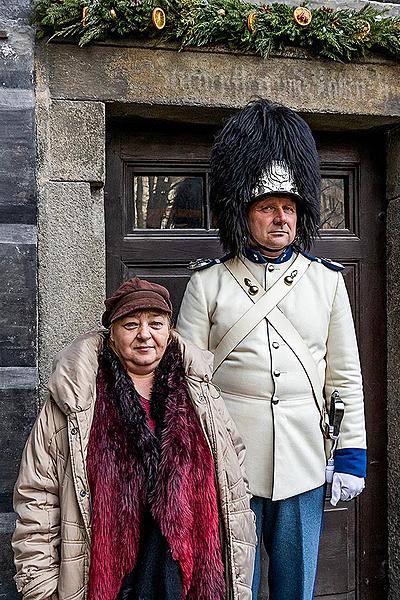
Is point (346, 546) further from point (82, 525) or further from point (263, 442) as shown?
point (82, 525)

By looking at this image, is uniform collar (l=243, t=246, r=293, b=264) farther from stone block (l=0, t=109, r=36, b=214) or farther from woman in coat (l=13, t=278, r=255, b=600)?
stone block (l=0, t=109, r=36, b=214)

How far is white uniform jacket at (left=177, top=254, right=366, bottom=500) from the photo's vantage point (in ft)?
7.53

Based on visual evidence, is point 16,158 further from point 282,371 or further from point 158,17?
point 282,371

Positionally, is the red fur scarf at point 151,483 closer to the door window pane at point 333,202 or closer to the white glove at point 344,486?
the white glove at point 344,486

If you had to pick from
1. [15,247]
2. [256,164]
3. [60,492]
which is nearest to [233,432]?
[60,492]

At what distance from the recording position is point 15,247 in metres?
2.59

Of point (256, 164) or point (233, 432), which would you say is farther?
point (256, 164)

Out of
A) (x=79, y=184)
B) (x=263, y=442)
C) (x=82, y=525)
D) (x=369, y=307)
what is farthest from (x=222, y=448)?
(x=369, y=307)

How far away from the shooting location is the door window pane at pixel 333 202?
10.3 ft

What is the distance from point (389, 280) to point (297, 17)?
3.45 ft

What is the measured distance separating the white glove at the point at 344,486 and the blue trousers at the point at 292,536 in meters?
0.05

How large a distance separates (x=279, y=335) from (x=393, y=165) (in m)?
1.11

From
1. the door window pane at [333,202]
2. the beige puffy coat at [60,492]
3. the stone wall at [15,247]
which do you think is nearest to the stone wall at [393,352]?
the door window pane at [333,202]

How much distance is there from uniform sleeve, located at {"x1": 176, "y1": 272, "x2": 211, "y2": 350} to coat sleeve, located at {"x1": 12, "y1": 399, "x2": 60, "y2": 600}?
1.82ft
